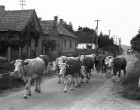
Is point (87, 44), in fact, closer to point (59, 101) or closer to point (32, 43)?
point (32, 43)

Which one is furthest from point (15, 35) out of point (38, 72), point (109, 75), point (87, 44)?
point (87, 44)

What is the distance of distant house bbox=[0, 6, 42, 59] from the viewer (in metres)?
32.3

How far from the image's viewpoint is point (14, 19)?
35375mm

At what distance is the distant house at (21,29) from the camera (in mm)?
32344

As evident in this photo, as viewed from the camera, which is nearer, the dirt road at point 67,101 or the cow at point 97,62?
the dirt road at point 67,101

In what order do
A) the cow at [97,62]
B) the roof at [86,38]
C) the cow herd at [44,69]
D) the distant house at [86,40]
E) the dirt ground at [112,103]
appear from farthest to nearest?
the roof at [86,38], the distant house at [86,40], the cow at [97,62], the cow herd at [44,69], the dirt ground at [112,103]

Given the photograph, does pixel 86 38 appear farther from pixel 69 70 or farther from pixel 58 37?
pixel 69 70

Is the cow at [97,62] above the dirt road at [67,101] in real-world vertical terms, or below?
above

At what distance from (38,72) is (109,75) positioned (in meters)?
9.20

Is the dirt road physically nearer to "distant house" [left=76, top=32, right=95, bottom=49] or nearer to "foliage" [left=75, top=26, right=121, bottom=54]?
"distant house" [left=76, top=32, right=95, bottom=49]

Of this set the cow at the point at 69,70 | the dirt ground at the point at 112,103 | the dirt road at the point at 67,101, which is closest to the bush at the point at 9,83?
the dirt road at the point at 67,101

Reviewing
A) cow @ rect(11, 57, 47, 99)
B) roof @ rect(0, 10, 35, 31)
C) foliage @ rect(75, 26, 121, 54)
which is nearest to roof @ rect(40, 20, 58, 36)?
roof @ rect(0, 10, 35, 31)

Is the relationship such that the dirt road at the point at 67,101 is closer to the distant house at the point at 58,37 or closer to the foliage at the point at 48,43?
the distant house at the point at 58,37

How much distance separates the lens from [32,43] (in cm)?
3641
